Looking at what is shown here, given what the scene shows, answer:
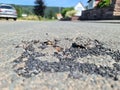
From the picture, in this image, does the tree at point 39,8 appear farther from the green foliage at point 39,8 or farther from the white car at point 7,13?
the white car at point 7,13

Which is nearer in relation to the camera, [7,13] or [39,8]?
[7,13]

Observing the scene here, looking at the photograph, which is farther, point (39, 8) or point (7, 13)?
point (39, 8)

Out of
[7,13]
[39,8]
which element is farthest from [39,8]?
[7,13]

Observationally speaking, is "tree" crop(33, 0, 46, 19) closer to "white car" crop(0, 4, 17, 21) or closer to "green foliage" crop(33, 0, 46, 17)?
"green foliage" crop(33, 0, 46, 17)

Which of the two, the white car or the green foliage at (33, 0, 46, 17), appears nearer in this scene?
the white car

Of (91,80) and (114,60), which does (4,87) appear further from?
(114,60)

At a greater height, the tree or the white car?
the white car

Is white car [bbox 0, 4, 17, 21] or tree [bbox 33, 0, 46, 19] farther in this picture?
tree [bbox 33, 0, 46, 19]

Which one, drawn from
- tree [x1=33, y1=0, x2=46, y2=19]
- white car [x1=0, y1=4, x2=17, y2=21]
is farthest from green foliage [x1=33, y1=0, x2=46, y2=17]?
white car [x1=0, y1=4, x2=17, y2=21]

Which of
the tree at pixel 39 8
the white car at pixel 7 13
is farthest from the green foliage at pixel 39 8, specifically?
the white car at pixel 7 13

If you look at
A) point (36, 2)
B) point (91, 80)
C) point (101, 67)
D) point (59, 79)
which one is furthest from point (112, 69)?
point (36, 2)

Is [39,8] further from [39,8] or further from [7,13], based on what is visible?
[7,13]
